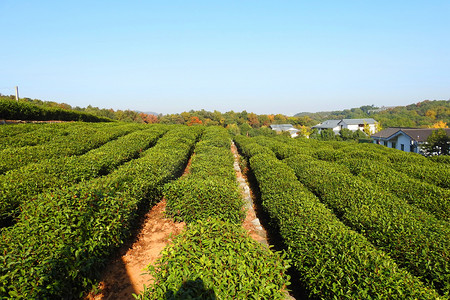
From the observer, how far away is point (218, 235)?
3.54m

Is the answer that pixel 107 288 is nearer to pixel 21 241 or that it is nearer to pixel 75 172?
pixel 21 241

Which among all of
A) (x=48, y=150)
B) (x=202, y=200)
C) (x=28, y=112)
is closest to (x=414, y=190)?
(x=202, y=200)

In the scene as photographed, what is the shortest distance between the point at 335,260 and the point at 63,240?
14.7ft

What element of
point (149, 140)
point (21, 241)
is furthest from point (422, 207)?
point (149, 140)

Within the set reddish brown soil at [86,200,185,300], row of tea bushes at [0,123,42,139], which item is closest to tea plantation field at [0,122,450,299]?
reddish brown soil at [86,200,185,300]

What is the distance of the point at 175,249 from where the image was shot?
10.6 ft

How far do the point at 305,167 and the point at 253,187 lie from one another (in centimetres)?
316

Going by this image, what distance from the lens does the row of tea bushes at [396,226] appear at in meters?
4.02

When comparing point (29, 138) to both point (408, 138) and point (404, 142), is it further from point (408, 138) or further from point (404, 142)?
point (404, 142)

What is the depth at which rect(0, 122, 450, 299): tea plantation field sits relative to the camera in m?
2.84

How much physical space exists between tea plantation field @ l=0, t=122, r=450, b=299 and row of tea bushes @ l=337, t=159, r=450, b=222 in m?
0.04

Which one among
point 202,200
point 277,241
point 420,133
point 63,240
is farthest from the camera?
point 420,133

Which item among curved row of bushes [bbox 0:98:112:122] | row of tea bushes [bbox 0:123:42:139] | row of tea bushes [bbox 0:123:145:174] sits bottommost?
row of tea bushes [bbox 0:123:145:174]

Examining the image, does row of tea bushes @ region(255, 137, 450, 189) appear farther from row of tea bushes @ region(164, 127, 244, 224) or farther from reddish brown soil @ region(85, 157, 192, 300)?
reddish brown soil @ region(85, 157, 192, 300)
